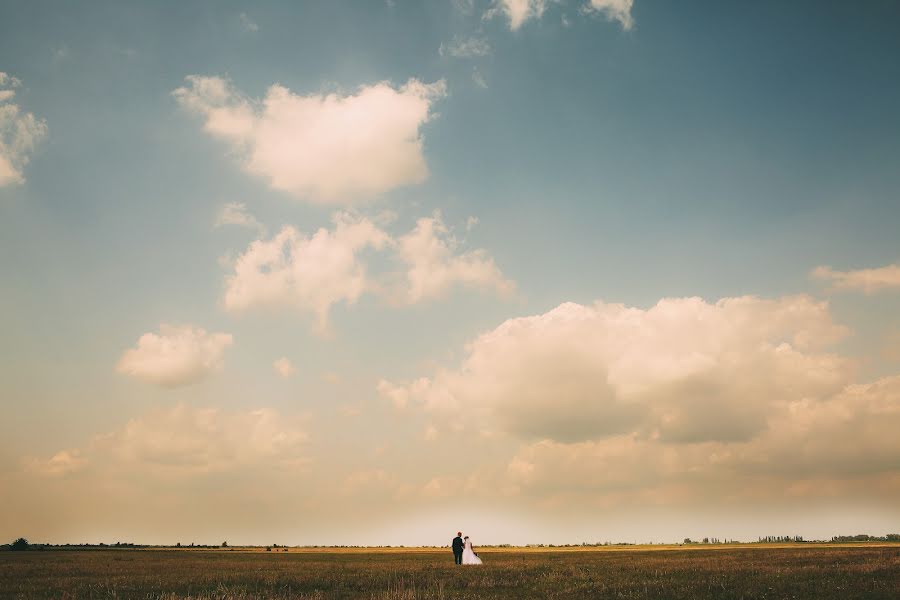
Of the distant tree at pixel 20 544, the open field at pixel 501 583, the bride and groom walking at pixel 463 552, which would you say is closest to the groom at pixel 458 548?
the bride and groom walking at pixel 463 552

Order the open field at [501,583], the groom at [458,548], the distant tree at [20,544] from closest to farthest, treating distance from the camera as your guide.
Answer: the open field at [501,583], the groom at [458,548], the distant tree at [20,544]

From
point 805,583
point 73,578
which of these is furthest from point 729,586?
point 73,578

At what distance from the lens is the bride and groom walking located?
150ft

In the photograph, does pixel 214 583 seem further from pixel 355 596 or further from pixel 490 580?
pixel 490 580

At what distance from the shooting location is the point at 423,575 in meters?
35.5

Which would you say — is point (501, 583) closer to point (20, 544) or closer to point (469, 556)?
point (469, 556)

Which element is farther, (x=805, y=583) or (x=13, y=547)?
(x=13, y=547)

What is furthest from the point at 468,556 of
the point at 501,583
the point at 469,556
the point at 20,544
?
the point at 20,544

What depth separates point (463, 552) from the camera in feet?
156

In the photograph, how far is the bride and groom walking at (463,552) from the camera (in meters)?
45.8

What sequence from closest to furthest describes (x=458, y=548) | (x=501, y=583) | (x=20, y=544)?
(x=501, y=583)
(x=458, y=548)
(x=20, y=544)

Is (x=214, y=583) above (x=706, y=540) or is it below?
above

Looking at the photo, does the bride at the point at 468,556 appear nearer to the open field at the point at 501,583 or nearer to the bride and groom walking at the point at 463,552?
the bride and groom walking at the point at 463,552

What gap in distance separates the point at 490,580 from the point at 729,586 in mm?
10939
